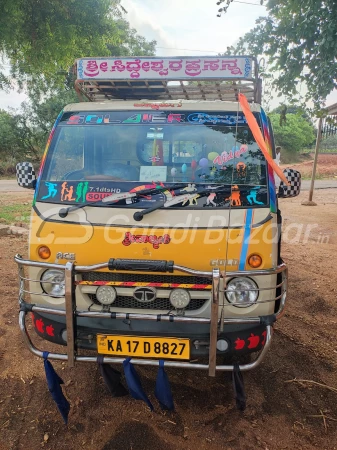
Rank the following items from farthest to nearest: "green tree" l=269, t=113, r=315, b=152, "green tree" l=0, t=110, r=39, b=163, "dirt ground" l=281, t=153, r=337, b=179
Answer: "green tree" l=269, t=113, r=315, b=152 < "dirt ground" l=281, t=153, r=337, b=179 < "green tree" l=0, t=110, r=39, b=163

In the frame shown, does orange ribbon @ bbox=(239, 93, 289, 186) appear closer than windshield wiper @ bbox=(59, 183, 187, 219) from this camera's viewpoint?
Yes

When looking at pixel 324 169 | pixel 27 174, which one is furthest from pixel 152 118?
pixel 324 169

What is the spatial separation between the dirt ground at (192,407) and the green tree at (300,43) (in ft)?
8.87

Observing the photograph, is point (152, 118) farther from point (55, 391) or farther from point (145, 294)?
point (55, 391)

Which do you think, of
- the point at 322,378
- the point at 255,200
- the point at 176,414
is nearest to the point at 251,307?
the point at 255,200

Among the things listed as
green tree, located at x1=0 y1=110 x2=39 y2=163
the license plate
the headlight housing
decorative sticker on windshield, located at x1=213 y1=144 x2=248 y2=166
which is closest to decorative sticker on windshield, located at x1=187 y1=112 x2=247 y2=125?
decorative sticker on windshield, located at x1=213 y1=144 x2=248 y2=166

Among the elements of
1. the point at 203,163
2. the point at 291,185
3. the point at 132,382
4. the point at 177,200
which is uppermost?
the point at 203,163

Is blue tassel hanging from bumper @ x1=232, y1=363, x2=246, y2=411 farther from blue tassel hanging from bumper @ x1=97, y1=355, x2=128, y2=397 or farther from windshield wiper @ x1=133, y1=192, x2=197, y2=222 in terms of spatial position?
windshield wiper @ x1=133, y1=192, x2=197, y2=222

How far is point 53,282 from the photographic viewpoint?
Result: 272cm

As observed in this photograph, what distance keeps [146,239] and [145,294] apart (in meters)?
0.39

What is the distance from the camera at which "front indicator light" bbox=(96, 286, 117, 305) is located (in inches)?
107

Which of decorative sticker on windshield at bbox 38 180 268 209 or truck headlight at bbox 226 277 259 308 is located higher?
decorative sticker on windshield at bbox 38 180 268 209

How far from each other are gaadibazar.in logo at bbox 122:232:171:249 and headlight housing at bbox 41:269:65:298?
534 mm

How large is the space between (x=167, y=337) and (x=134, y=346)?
23 centimetres
